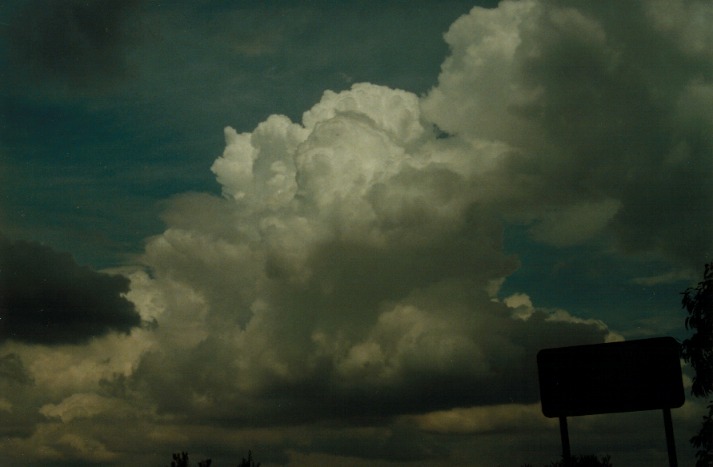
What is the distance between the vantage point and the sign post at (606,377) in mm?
12797

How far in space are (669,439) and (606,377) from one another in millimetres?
1437

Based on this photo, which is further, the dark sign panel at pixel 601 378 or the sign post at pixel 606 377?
the dark sign panel at pixel 601 378

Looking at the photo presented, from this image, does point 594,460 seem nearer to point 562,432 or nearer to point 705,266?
point 705,266

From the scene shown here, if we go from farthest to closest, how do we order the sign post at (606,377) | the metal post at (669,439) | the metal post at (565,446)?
the sign post at (606,377) → the metal post at (565,446) → the metal post at (669,439)

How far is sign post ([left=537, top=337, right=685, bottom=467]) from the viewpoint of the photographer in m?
12.8

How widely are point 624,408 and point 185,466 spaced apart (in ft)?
53.3

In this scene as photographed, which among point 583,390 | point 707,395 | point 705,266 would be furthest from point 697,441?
point 583,390

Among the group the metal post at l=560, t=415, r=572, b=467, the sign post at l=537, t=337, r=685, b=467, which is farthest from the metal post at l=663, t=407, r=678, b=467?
the metal post at l=560, t=415, r=572, b=467

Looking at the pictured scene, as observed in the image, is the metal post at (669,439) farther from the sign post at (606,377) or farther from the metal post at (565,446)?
the metal post at (565,446)

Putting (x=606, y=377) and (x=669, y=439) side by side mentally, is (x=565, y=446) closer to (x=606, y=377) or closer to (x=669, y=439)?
(x=606, y=377)

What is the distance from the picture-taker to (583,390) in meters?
13.2

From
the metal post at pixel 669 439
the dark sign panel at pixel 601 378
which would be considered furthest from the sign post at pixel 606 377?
the metal post at pixel 669 439

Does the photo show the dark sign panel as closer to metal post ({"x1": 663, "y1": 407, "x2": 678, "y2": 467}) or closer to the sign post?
the sign post

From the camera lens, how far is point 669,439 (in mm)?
12570
